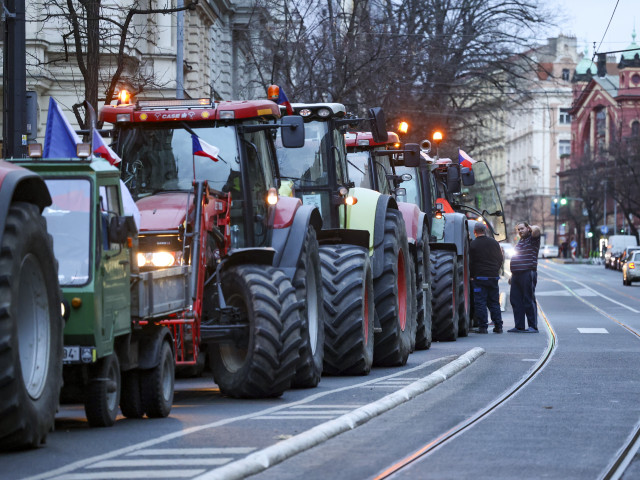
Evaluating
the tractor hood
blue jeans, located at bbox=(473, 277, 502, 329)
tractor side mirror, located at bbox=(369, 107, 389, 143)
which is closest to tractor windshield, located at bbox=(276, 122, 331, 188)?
tractor side mirror, located at bbox=(369, 107, 389, 143)

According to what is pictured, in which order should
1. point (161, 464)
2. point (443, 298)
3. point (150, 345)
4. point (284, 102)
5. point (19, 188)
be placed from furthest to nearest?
point (443, 298), point (284, 102), point (150, 345), point (19, 188), point (161, 464)

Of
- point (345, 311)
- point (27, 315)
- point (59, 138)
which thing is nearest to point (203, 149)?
point (59, 138)

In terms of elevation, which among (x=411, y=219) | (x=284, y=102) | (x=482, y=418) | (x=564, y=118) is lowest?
(x=482, y=418)

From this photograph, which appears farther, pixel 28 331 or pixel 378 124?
pixel 378 124

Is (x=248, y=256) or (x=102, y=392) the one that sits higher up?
(x=248, y=256)

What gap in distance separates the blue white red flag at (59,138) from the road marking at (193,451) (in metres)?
2.64

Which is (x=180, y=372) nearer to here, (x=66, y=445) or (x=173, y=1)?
(x=66, y=445)

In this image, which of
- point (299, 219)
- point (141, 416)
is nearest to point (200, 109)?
point (299, 219)

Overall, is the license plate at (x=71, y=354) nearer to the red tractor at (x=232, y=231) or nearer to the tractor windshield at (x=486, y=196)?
the red tractor at (x=232, y=231)

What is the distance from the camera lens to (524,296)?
2500cm

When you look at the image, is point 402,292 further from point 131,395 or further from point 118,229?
point 118,229

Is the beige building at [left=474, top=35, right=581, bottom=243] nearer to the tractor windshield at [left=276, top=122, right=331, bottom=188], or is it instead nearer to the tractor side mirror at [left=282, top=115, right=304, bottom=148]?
the tractor windshield at [left=276, top=122, right=331, bottom=188]

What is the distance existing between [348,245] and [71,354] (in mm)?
6345

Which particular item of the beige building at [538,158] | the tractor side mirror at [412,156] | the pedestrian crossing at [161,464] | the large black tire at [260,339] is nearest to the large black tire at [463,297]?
the tractor side mirror at [412,156]
